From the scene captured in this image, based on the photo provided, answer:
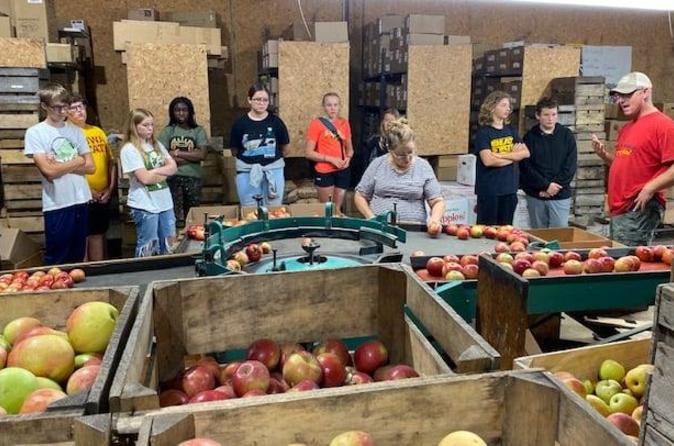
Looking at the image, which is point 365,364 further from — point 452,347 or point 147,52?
point 147,52

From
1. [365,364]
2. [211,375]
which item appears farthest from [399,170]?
[211,375]

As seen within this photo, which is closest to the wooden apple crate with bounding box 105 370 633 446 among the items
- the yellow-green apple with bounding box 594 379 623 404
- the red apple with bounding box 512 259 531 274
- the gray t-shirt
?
the yellow-green apple with bounding box 594 379 623 404

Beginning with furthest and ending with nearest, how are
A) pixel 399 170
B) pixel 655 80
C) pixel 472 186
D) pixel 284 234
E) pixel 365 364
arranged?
pixel 655 80 < pixel 472 186 < pixel 399 170 < pixel 284 234 < pixel 365 364

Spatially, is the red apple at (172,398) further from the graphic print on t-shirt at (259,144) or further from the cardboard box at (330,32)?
the cardboard box at (330,32)

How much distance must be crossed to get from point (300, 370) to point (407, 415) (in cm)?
41

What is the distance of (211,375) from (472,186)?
510cm

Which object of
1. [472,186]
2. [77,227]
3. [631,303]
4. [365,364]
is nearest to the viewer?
[365,364]

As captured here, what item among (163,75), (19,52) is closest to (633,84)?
(163,75)

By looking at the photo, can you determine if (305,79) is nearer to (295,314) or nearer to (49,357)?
(295,314)

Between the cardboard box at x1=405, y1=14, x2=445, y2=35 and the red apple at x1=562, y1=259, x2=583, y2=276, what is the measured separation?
14.4 feet

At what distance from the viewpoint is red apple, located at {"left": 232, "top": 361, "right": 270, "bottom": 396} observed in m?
1.46

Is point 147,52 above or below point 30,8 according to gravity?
below

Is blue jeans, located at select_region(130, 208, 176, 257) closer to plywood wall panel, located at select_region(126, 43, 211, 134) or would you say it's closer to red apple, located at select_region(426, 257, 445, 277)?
plywood wall panel, located at select_region(126, 43, 211, 134)

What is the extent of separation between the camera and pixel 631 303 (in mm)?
2402
